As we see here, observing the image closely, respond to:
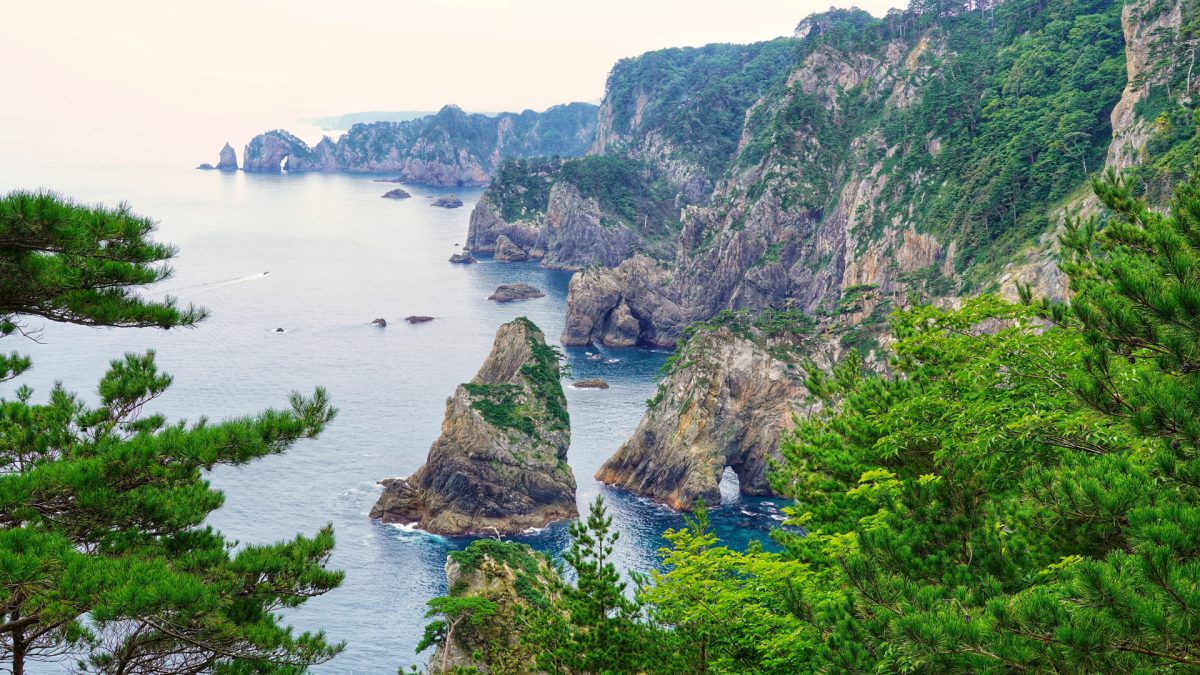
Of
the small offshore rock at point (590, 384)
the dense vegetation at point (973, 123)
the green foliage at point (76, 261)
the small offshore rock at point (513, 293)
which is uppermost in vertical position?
the dense vegetation at point (973, 123)

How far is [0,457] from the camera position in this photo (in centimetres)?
1738

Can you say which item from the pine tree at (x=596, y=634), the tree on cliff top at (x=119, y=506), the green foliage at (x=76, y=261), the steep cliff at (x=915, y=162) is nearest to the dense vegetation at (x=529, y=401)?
the steep cliff at (x=915, y=162)

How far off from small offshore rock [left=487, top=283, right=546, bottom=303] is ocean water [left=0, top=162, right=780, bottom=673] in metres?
2.93

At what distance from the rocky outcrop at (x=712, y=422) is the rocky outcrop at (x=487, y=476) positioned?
7662mm

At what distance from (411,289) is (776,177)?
2546 inches

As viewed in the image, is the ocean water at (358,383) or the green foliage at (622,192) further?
the green foliage at (622,192)

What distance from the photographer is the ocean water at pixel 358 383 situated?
6375 centimetres

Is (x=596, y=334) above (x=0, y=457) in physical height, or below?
below

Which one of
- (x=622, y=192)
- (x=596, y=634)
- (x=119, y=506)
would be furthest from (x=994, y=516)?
(x=622, y=192)

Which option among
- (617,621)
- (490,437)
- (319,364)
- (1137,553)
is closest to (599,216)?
(319,364)

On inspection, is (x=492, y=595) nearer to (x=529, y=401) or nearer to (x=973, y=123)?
(x=529, y=401)

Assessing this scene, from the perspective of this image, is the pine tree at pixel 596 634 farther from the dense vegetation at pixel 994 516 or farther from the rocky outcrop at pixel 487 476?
the rocky outcrop at pixel 487 476

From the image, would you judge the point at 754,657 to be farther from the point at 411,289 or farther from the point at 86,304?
the point at 411,289

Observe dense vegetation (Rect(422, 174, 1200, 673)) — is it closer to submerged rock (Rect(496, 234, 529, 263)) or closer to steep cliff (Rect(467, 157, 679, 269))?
steep cliff (Rect(467, 157, 679, 269))
